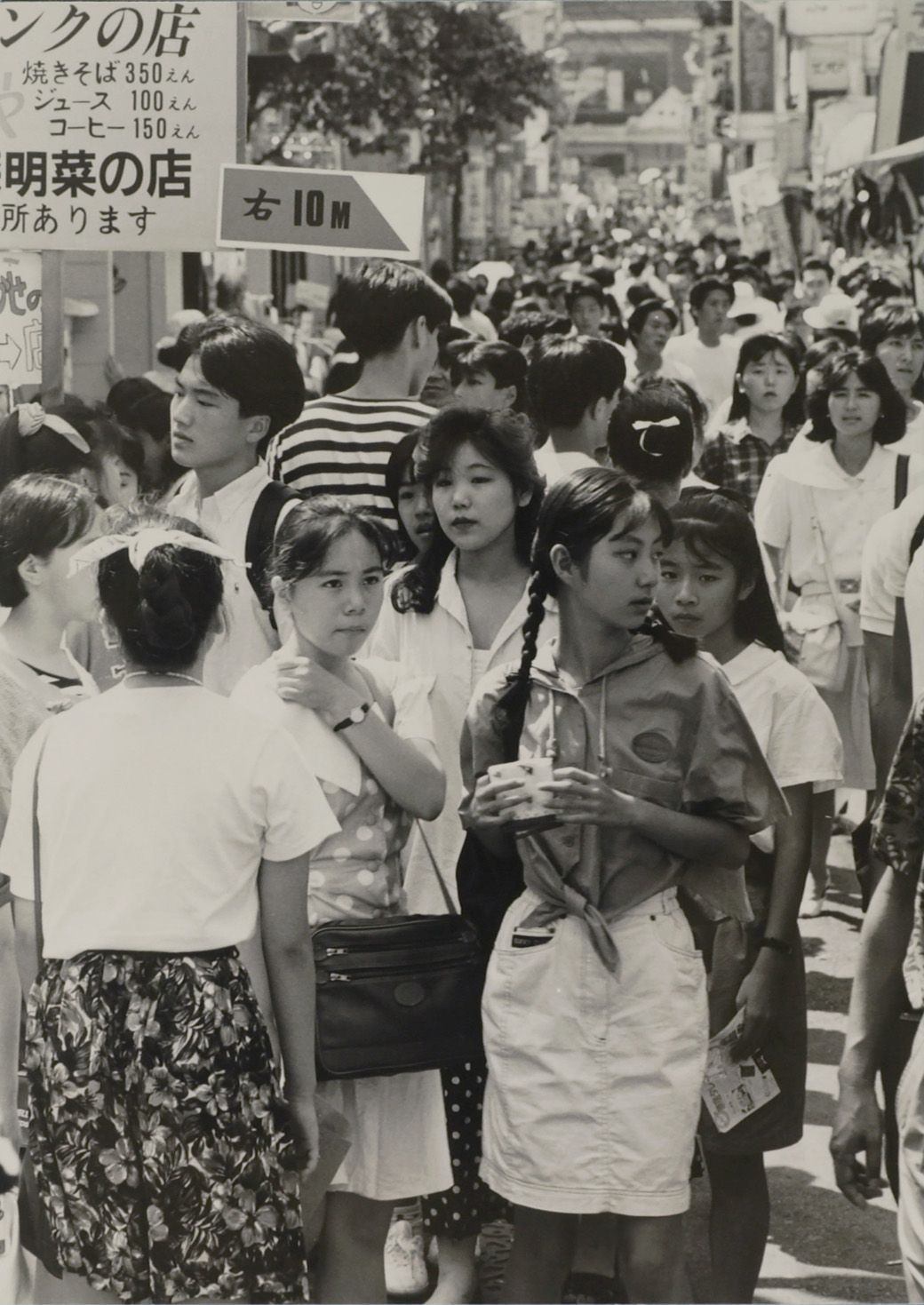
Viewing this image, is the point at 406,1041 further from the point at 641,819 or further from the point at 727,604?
the point at 727,604

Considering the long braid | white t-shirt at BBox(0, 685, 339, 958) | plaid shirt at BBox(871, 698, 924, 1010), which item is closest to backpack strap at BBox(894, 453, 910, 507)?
the long braid

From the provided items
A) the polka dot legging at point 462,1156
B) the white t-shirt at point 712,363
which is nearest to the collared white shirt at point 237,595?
the polka dot legging at point 462,1156

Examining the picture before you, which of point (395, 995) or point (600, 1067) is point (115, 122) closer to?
point (395, 995)

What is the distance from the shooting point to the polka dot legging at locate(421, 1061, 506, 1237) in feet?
14.4

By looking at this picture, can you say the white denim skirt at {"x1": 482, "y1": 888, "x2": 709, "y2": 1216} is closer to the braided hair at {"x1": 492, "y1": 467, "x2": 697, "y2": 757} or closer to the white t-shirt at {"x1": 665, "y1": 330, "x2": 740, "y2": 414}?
the braided hair at {"x1": 492, "y1": 467, "x2": 697, "y2": 757}

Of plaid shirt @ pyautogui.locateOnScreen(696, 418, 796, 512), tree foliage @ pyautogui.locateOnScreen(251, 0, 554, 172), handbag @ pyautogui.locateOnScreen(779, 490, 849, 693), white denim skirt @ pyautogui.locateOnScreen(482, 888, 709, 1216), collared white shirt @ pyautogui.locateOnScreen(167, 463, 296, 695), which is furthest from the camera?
tree foliage @ pyautogui.locateOnScreen(251, 0, 554, 172)

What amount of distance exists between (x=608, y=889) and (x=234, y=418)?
1700 millimetres

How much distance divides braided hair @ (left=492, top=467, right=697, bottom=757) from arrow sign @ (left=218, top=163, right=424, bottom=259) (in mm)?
2052

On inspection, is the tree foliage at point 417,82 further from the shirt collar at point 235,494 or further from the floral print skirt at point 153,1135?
the floral print skirt at point 153,1135

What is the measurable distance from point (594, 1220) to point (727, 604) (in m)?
1.36

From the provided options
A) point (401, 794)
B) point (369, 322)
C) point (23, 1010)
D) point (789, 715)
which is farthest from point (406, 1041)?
point (369, 322)

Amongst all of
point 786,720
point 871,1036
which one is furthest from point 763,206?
point 871,1036

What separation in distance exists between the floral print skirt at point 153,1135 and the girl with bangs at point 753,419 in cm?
593

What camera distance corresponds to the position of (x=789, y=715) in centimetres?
428
